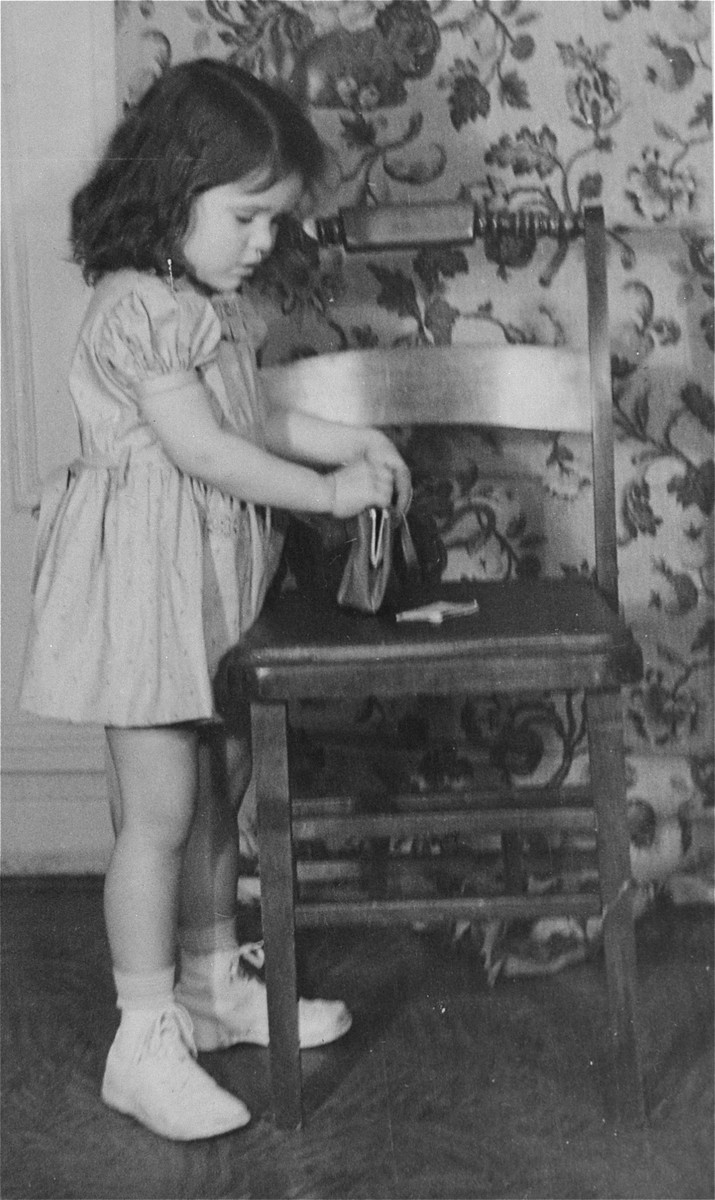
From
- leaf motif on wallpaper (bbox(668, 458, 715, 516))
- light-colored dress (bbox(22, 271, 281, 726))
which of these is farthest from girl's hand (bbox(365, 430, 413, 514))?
leaf motif on wallpaper (bbox(668, 458, 715, 516))

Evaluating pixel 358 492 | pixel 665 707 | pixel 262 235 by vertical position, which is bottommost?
pixel 665 707

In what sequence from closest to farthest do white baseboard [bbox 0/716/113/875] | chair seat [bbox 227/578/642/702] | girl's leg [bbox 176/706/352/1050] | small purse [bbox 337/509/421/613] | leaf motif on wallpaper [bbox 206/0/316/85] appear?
1. chair seat [bbox 227/578/642/702]
2. small purse [bbox 337/509/421/613]
3. girl's leg [bbox 176/706/352/1050]
4. leaf motif on wallpaper [bbox 206/0/316/85]
5. white baseboard [bbox 0/716/113/875]

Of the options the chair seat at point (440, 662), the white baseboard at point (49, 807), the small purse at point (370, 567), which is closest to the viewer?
the chair seat at point (440, 662)

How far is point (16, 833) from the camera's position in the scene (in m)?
1.49

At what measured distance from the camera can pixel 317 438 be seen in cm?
119

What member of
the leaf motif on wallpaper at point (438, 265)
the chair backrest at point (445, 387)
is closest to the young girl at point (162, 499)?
the chair backrest at point (445, 387)

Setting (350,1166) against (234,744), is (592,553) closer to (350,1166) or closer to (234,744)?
(234,744)

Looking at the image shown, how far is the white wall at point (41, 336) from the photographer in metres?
1.32

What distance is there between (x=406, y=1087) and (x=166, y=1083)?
0.66 feet

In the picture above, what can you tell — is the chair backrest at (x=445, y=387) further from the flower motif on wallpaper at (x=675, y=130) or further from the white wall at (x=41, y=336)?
the white wall at (x=41, y=336)

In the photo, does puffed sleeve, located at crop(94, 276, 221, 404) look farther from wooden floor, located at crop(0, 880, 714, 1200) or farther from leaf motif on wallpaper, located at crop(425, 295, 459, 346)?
wooden floor, located at crop(0, 880, 714, 1200)

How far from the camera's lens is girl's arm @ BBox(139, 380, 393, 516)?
3.30 feet

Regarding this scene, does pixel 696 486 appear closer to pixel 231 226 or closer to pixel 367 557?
pixel 367 557

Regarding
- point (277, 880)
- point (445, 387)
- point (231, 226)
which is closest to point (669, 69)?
point (445, 387)
